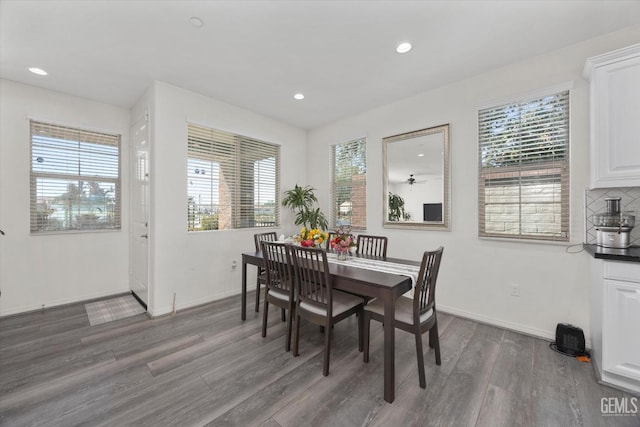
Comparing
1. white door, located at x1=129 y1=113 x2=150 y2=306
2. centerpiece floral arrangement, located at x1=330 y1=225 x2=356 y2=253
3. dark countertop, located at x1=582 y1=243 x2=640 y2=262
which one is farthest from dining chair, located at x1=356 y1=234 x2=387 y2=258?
white door, located at x1=129 y1=113 x2=150 y2=306

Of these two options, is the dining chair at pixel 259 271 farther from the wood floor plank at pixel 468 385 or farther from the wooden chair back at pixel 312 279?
the wood floor plank at pixel 468 385

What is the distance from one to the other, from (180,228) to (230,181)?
1008 millimetres

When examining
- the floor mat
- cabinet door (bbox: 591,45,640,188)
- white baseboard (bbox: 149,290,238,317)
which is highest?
cabinet door (bbox: 591,45,640,188)

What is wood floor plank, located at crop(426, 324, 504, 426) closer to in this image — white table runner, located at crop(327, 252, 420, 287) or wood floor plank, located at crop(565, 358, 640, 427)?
wood floor plank, located at crop(565, 358, 640, 427)

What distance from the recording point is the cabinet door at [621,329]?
1746 millimetres

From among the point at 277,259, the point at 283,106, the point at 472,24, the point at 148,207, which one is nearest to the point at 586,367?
the point at 277,259

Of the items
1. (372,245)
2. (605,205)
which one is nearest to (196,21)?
(372,245)

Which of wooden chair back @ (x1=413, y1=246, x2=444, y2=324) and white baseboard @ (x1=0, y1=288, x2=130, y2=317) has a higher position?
wooden chair back @ (x1=413, y1=246, x2=444, y2=324)

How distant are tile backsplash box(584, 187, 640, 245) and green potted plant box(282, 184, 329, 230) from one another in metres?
3.23

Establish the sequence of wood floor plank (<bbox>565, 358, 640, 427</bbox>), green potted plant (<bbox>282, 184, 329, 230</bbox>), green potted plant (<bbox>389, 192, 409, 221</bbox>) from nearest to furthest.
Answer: wood floor plank (<bbox>565, 358, 640, 427</bbox>) → green potted plant (<bbox>389, 192, 409, 221</bbox>) → green potted plant (<bbox>282, 184, 329, 230</bbox>)

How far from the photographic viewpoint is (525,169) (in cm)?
268

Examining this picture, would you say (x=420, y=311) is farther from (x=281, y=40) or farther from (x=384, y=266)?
(x=281, y=40)

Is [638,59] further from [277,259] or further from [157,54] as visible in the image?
[157,54]

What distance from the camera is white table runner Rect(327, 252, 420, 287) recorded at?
6.98 feet
